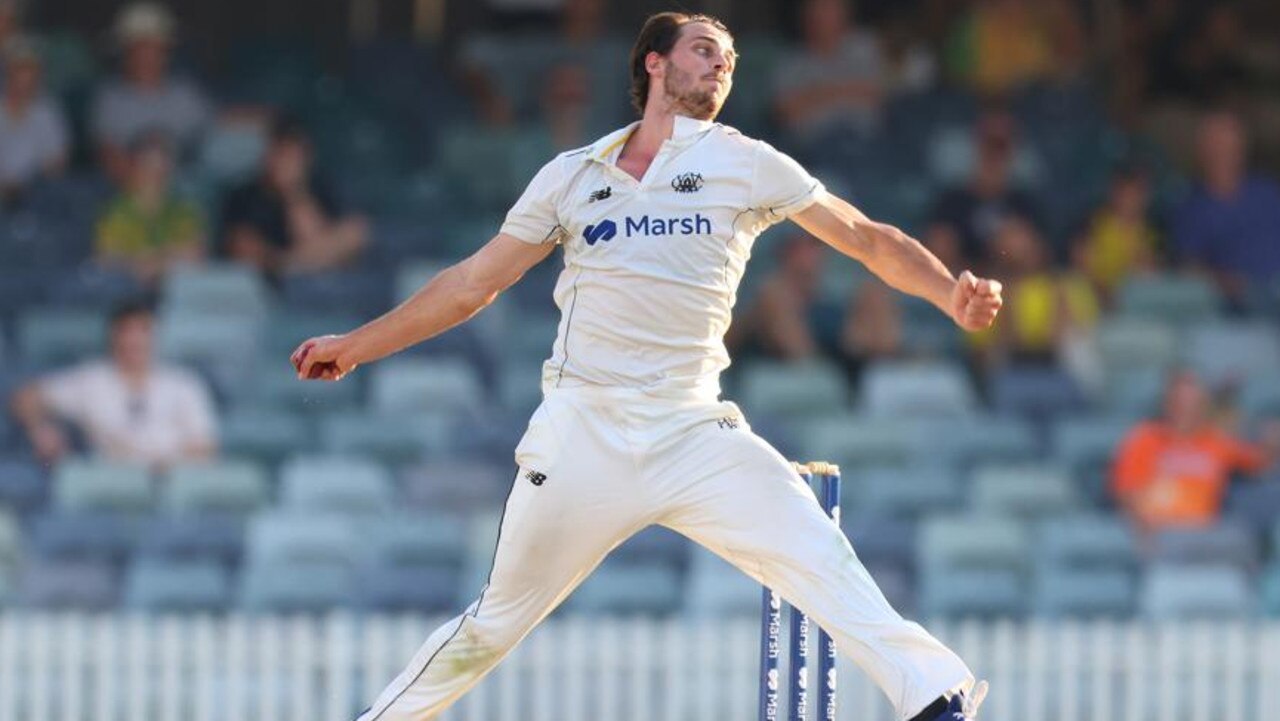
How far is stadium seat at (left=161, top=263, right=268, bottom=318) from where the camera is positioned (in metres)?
14.0

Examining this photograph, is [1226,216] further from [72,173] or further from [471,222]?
[72,173]

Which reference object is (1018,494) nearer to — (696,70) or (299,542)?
(299,542)

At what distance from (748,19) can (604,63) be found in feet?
6.27

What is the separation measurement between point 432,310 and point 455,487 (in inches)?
228

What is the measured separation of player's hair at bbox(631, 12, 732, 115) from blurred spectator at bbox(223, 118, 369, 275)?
7162 mm

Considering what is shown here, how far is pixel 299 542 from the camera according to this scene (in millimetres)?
12531

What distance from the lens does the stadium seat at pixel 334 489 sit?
12852mm

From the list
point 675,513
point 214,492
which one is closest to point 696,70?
point 675,513

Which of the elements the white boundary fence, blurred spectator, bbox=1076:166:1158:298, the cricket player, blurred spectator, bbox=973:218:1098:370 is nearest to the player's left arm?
the cricket player

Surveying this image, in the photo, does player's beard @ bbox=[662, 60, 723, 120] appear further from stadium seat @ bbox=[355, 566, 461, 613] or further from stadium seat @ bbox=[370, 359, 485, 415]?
stadium seat @ bbox=[370, 359, 485, 415]

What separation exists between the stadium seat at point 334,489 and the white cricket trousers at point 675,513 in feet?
18.5

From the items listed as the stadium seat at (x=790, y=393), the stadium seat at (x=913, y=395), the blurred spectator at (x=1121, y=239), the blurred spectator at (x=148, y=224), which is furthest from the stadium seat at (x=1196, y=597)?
the blurred spectator at (x=148, y=224)

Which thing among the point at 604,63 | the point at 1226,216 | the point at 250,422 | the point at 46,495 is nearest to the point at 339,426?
the point at 250,422

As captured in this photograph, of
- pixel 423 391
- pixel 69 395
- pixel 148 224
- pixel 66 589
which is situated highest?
pixel 148 224
